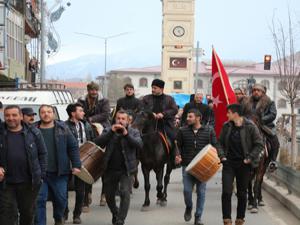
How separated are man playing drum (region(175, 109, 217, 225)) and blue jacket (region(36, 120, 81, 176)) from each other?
7.08 feet

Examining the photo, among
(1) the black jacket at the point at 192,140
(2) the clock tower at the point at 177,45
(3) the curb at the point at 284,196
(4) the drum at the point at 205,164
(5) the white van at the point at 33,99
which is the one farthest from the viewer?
(2) the clock tower at the point at 177,45

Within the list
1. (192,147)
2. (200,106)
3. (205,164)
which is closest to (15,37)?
(200,106)

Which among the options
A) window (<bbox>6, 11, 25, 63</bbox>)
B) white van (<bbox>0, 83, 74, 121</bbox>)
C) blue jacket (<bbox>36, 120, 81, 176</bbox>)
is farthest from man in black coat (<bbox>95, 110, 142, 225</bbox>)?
window (<bbox>6, 11, 25, 63</bbox>)

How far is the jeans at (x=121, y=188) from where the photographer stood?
398 inches

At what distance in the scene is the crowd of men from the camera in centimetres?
815

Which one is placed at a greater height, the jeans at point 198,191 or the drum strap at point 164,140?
the drum strap at point 164,140

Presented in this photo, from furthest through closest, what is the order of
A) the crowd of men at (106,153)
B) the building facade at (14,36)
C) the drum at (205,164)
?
the building facade at (14,36) < the drum at (205,164) < the crowd of men at (106,153)

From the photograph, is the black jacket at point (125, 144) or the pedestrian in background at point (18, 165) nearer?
the pedestrian in background at point (18, 165)

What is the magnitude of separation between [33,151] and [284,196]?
21.4 ft

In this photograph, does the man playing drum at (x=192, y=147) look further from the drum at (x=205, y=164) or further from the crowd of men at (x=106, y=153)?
the drum at (x=205, y=164)

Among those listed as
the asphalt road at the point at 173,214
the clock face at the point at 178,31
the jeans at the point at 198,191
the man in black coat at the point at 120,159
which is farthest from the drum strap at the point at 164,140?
the clock face at the point at 178,31

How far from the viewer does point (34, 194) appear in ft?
27.6

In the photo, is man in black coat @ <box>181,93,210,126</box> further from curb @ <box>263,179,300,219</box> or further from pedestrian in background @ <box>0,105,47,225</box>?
pedestrian in background @ <box>0,105,47,225</box>

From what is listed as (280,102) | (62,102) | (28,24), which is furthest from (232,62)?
(62,102)
